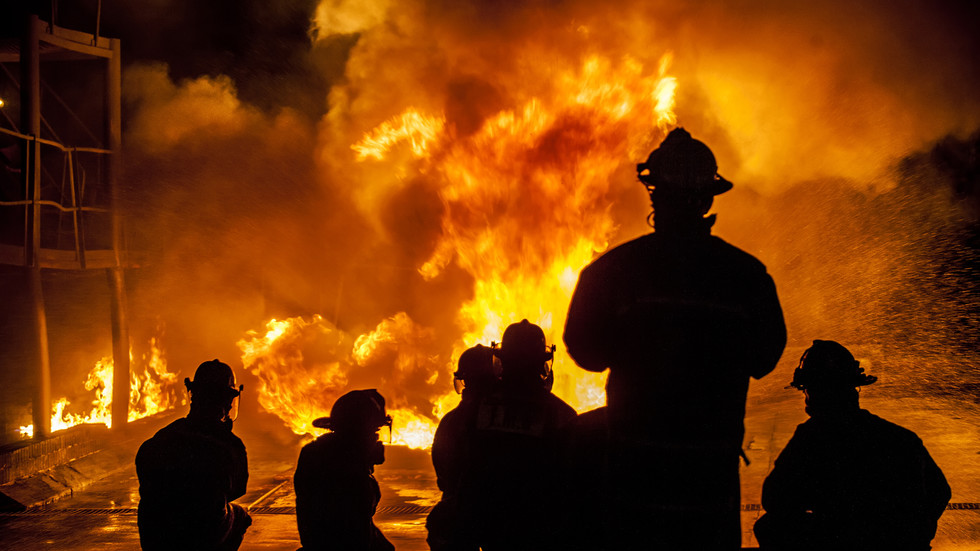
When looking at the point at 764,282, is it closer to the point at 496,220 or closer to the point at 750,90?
the point at 496,220

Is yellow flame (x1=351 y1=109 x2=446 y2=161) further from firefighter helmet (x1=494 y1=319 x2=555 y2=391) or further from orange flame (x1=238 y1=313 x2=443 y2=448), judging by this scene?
firefighter helmet (x1=494 y1=319 x2=555 y2=391)

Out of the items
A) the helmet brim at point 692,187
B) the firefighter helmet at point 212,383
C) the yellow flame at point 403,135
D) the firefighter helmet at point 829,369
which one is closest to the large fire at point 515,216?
the yellow flame at point 403,135

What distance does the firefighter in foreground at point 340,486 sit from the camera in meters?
3.60

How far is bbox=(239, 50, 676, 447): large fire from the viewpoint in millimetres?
11133

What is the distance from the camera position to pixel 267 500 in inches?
348

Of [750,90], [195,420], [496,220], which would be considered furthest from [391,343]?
[195,420]

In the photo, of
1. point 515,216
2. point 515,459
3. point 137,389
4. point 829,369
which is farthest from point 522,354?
point 137,389

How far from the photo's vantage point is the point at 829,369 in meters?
3.20

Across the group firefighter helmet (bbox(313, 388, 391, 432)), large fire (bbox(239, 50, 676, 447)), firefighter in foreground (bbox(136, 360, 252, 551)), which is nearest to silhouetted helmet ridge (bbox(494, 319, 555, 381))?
firefighter helmet (bbox(313, 388, 391, 432))

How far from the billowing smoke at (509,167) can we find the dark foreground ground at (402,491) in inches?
90.3

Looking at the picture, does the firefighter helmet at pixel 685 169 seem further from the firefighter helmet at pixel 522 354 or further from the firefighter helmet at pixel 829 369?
the firefighter helmet at pixel 829 369

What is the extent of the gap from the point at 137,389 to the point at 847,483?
601 inches

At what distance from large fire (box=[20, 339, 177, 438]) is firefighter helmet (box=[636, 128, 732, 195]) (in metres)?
14.9

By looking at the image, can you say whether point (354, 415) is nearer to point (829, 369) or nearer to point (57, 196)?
point (829, 369)
